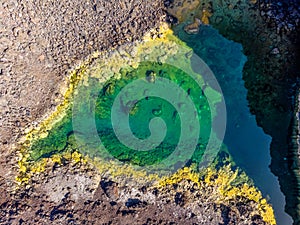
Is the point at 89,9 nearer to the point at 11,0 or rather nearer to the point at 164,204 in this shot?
the point at 11,0

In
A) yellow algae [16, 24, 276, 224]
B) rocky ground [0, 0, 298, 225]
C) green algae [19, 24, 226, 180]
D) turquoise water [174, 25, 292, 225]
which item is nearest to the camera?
rocky ground [0, 0, 298, 225]

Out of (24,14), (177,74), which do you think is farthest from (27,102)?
(177,74)

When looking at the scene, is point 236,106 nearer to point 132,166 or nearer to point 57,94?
point 132,166

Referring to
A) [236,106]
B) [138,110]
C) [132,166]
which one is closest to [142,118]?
[138,110]

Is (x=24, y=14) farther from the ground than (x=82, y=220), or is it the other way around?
(x=24, y=14)

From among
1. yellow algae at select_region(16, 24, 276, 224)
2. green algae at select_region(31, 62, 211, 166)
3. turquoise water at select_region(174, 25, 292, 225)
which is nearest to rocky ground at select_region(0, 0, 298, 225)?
yellow algae at select_region(16, 24, 276, 224)

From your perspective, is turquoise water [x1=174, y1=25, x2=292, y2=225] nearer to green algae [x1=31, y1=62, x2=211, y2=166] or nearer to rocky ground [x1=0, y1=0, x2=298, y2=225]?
rocky ground [x1=0, y1=0, x2=298, y2=225]

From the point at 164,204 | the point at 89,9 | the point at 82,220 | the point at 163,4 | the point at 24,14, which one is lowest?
the point at 82,220

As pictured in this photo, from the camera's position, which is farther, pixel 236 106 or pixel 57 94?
pixel 236 106
